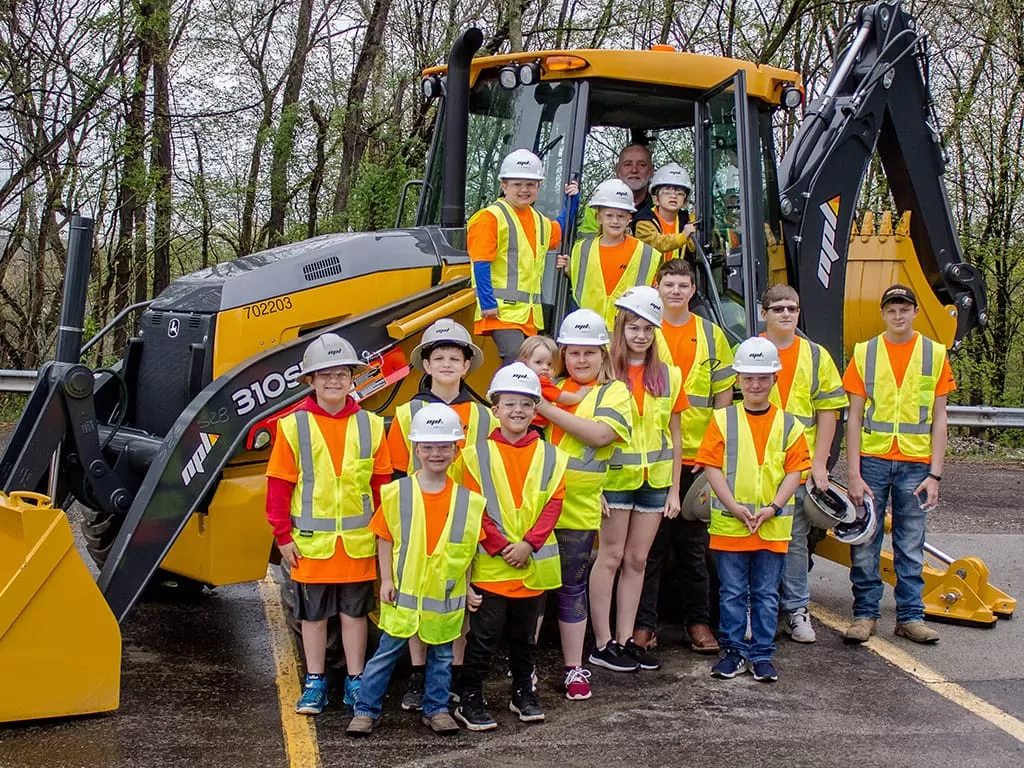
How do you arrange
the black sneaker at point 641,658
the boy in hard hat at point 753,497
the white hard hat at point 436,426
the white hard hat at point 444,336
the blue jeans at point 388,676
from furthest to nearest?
the black sneaker at point 641,658
the boy in hard hat at point 753,497
the white hard hat at point 444,336
the blue jeans at point 388,676
the white hard hat at point 436,426

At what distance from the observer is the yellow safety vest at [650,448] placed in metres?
5.24

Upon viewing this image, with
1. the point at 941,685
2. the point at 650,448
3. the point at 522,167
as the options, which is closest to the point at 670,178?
the point at 522,167

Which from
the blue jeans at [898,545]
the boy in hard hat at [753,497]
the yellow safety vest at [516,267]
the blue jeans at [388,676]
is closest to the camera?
the blue jeans at [388,676]

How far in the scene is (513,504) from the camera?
15.1ft

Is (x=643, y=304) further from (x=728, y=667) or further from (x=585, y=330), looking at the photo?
(x=728, y=667)

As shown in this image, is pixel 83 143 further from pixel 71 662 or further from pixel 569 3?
pixel 71 662

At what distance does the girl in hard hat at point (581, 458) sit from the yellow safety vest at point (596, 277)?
62cm

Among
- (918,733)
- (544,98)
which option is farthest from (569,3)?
(918,733)

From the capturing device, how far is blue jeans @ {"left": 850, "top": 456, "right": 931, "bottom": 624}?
19.7ft

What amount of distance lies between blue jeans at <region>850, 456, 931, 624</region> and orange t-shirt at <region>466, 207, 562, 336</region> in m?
2.07

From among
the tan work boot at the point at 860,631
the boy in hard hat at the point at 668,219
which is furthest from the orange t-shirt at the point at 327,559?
the tan work boot at the point at 860,631

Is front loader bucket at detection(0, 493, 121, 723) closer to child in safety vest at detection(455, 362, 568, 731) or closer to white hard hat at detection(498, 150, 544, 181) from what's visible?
child in safety vest at detection(455, 362, 568, 731)

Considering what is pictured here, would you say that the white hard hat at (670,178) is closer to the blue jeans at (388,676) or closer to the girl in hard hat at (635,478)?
the girl in hard hat at (635,478)

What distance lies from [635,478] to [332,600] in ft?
4.96
